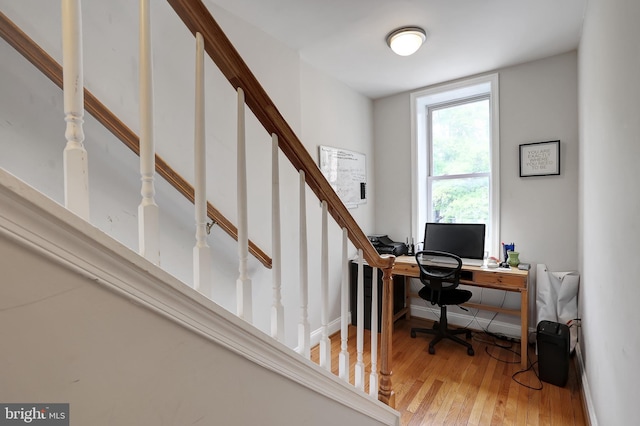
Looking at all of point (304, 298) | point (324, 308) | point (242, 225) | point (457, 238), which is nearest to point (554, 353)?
point (457, 238)

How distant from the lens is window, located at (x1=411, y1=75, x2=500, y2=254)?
2.94 metres

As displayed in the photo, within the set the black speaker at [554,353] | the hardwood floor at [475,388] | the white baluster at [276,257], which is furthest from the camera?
the black speaker at [554,353]

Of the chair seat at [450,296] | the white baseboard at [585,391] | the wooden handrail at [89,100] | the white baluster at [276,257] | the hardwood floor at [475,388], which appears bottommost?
the hardwood floor at [475,388]

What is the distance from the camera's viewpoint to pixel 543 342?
2.11 metres

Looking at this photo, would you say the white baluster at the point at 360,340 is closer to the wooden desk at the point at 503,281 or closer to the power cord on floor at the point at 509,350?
the wooden desk at the point at 503,281

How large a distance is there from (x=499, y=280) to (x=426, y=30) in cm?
209

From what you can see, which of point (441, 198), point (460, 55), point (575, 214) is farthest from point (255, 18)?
point (575, 214)

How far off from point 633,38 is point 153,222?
1533 mm

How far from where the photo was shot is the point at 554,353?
6.81ft

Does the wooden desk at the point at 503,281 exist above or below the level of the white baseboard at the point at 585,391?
above

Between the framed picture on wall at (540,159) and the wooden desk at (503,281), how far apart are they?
3.05ft

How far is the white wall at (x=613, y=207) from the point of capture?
97 cm

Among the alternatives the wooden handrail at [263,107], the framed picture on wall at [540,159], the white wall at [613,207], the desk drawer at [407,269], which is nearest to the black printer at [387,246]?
the desk drawer at [407,269]

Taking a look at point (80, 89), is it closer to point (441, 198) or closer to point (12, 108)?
point (12, 108)
